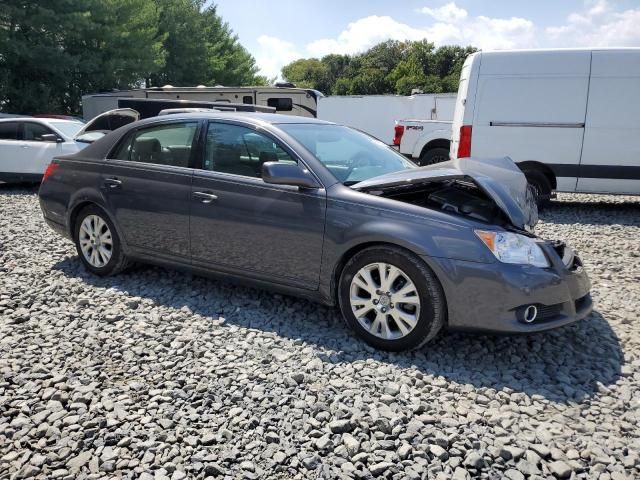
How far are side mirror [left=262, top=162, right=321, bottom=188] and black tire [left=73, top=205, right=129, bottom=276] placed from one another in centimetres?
189

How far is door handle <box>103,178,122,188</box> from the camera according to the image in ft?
15.5

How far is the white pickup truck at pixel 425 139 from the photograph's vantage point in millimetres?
11289

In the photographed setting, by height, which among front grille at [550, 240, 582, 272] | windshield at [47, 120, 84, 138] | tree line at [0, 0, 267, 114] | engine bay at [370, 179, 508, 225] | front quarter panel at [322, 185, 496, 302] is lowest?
front grille at [550, 240, 582, 272]

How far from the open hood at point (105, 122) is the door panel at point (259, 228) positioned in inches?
292

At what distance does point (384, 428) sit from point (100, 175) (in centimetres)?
354

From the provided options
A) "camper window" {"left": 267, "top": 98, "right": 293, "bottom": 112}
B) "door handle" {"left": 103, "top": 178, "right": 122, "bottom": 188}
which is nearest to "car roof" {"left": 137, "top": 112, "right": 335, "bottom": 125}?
"door handle" {"left": 103, "top": 178, "right": 122, "bottom": 188}

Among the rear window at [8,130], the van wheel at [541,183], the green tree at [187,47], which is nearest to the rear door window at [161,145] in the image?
the van wheel at [541,183]

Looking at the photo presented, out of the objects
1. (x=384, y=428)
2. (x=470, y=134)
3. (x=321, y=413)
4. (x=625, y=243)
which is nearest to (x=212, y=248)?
(x=321, y=413)

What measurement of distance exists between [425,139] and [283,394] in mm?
9230

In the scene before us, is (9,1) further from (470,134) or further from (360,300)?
(360,300)

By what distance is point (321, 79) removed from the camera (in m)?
95.6

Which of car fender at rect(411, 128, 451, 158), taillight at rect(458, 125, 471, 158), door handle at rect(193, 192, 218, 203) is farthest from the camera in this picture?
car fender at rect(411, 128, 451, 158)

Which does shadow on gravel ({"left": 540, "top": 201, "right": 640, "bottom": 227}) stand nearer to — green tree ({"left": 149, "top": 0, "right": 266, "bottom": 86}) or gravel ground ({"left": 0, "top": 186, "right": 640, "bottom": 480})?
gravel ground ({"left": 0, "top": 186, "right": 640, "bottom": 480})

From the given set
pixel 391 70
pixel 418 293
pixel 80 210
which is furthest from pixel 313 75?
pixel 418 293
